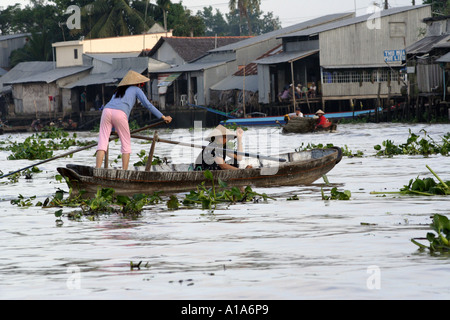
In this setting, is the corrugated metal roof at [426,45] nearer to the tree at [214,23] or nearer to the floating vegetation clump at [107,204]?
the floating vegetation clump at [107,204]

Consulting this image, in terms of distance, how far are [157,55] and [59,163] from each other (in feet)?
96.5

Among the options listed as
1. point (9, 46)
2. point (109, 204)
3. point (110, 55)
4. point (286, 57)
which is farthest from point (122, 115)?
point (9, 46)

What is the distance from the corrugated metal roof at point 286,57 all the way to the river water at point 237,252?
2516 cm

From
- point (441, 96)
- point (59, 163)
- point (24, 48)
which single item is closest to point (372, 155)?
point (59, 163)

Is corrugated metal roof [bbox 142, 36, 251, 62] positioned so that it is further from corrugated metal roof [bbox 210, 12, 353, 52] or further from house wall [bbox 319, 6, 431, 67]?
house wall [bbox 319, 6, 431, 67]

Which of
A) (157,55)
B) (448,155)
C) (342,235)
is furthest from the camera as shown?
(157,55)

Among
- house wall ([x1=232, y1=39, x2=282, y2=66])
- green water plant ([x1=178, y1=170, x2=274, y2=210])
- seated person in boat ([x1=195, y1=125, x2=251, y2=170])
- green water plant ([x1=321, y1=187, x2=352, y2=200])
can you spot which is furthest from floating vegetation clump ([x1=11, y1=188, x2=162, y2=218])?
house wall ([x1=232, y1=39, x2=282, y2=66])

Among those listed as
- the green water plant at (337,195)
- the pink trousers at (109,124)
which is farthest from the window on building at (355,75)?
the green water plant at (337,195)

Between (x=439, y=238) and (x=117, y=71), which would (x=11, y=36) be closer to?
(x=117, y=71)

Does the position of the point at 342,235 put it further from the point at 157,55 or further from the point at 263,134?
the point at 157,55

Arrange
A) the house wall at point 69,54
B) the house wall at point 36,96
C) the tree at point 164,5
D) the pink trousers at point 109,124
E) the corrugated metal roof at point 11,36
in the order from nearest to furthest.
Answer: the pink trousers at point 109,124 → the house wall at point 36,96 → the house wall at point 69,54 → the tree at point 164,5 → the corrugated metal roof at point 11,36

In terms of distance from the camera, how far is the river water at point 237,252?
4.66 metres

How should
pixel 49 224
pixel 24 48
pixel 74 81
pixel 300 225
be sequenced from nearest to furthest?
1. pixel 300 225
2. pixel 49 224
3. pixel 74 81
4. pixel 24 48

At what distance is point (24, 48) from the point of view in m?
58.0
